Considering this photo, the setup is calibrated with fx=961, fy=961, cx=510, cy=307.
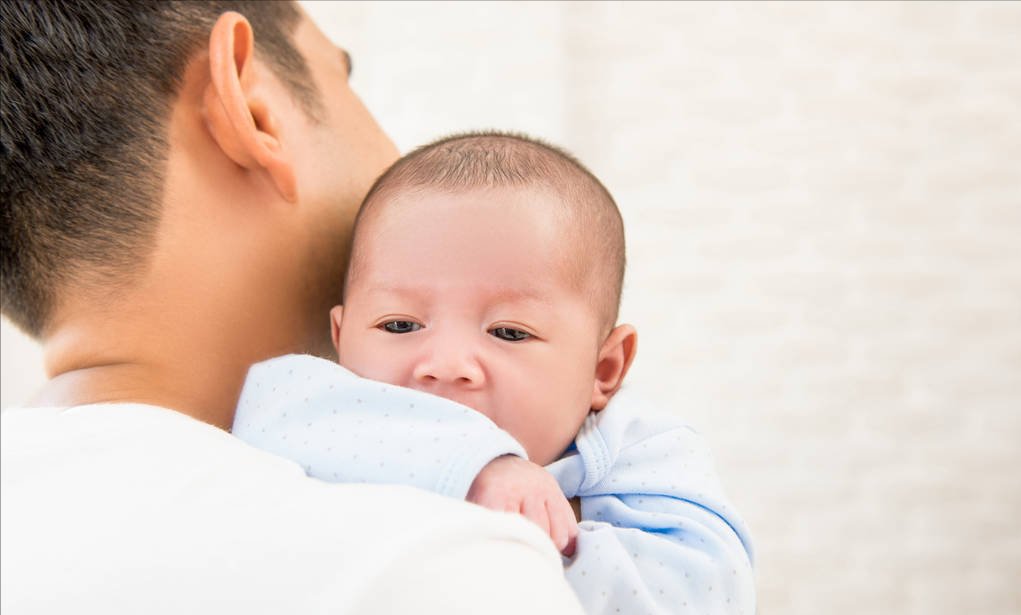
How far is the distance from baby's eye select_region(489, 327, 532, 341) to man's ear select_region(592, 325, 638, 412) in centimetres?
13

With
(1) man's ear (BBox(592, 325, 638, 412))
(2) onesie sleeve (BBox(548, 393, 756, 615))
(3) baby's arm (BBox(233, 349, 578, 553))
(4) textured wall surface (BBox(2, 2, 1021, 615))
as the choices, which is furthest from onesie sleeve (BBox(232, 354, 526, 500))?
(4) textured wall surface (BBox(2, 2, 1021, 615))

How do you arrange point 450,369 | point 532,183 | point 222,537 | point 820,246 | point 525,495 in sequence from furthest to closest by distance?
point 820,246
point 532,183
point 450,369
point 525,495
point 222,537

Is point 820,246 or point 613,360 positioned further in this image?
point 820,246

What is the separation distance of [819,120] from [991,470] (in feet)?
2.75

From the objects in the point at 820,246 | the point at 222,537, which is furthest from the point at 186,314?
the point at 820,246

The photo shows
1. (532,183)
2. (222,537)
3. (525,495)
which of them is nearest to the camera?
(222,537)

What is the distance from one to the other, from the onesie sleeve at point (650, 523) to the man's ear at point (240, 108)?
426mm

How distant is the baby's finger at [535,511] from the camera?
72 centimetres

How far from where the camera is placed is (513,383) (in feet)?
2.92

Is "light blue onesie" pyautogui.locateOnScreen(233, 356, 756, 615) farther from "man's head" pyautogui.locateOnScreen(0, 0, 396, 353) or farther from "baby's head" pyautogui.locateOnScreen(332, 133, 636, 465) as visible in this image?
"man's head" pyautogui.locateOnScreen(0, 0, 396, 353)

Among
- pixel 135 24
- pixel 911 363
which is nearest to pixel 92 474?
pixel 135 24

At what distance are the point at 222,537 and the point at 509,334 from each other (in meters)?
0.39

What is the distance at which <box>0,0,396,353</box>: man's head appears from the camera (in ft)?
3.09

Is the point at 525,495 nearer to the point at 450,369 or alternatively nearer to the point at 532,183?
the point at 450,369
